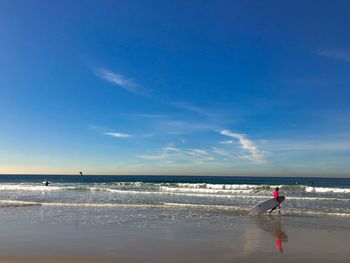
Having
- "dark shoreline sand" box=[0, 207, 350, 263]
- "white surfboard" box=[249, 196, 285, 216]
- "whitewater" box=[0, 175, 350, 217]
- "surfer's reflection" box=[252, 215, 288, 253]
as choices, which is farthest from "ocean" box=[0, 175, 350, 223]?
"dark shoreline sand" box=[0, 207, 350, 263]

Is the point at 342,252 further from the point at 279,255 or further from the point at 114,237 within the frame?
the point at 114,237

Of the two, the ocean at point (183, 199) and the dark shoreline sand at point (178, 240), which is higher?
the ocean at point (183, 199)

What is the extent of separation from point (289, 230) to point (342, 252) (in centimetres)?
417

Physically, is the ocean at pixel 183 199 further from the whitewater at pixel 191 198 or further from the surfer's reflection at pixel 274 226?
the surfer's reflection at pixel 274 226

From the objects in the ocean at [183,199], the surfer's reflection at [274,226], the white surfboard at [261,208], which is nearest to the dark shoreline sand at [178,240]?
the surfer's reflection at [274,226]

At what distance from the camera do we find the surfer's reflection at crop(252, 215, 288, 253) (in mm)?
13562

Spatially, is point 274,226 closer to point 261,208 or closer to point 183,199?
point 261,208

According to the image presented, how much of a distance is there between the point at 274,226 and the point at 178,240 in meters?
5.49

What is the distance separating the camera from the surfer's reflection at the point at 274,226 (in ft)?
44.5

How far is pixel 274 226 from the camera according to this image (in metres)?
17.2

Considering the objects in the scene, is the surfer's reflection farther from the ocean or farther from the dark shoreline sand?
the ocean

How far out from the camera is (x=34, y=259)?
1080 centimetres

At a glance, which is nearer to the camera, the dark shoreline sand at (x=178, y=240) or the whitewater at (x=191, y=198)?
the dark shoreline sand at (x=178, y=240)

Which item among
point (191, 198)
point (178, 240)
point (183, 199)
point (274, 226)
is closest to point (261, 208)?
point (274, 226)
